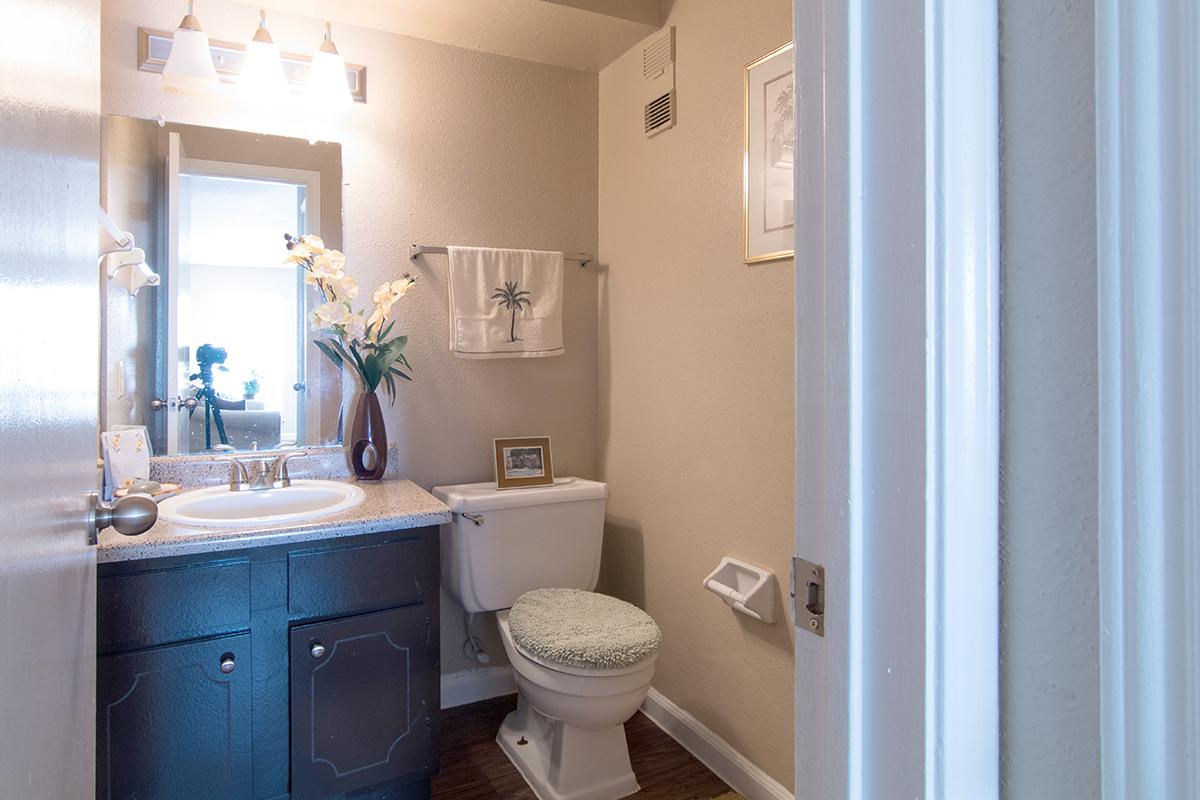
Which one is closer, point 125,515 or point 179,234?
point 125,515

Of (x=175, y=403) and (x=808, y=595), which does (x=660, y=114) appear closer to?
(x=175, y=403)

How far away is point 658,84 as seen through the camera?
224cm

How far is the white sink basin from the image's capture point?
1715 mm

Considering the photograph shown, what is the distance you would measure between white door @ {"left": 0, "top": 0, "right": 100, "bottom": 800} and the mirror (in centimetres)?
126

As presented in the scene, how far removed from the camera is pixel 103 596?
4.66 ft

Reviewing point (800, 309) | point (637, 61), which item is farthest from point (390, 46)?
point (800, 309)

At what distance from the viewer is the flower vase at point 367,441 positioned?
2096mm

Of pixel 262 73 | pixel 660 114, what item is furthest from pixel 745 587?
pixel 262 73

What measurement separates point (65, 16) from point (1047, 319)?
891 millimetres

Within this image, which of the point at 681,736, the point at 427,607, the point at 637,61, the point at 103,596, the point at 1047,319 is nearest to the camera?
the point at 1047,319

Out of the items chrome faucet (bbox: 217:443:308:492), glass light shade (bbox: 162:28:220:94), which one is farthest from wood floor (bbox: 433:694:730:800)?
glass light shade (bbox: 162:28:220:94)

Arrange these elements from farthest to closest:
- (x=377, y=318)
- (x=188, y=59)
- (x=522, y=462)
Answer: (x=522, y=462) → (x=377, y=318) → (x=188, y=59)

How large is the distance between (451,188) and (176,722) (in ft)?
5.52

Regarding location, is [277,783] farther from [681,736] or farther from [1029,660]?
[1029,660]
